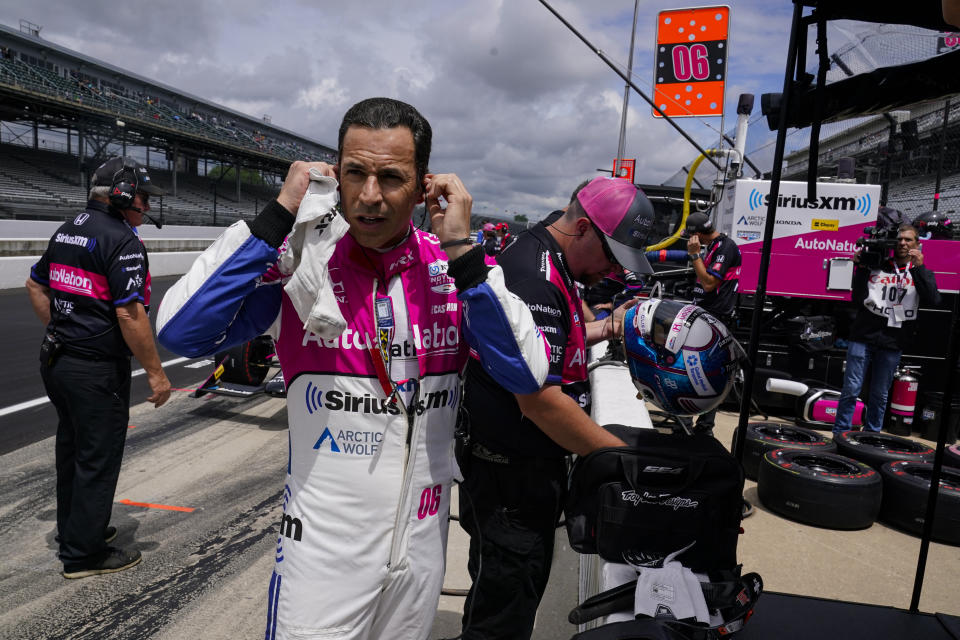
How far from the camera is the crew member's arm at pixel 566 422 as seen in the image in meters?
1.96

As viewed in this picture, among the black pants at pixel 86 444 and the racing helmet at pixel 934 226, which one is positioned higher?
the racing helmet at pixel 934 226

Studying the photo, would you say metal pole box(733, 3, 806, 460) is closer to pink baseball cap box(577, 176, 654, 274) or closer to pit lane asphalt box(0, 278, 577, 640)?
pink baseball cap box(577, 176, 654, 274)

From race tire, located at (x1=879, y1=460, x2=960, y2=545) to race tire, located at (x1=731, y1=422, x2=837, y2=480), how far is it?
1.84ft

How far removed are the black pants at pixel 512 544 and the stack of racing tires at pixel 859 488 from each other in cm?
296

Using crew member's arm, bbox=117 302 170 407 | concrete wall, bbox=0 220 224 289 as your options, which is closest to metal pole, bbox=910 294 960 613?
crew member's arm, bbox=117 302 170 407

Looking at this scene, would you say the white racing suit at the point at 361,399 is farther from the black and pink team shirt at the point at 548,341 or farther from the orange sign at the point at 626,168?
the orange sign at the point at 626,168

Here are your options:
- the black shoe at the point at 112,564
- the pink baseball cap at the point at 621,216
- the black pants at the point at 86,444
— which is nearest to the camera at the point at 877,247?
the pink baseball cap at the point at 621,216

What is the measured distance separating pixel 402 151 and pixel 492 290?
43 cm

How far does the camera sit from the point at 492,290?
163 cm

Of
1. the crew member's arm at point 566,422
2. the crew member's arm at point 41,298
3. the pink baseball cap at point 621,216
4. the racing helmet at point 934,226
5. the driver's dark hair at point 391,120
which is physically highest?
the racing helmet at point 934,226

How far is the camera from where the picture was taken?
603 cm

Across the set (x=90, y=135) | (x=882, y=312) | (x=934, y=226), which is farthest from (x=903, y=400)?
(x=90, y=135)

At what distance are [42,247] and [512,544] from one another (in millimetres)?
19080

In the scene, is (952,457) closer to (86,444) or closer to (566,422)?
(566,422)
